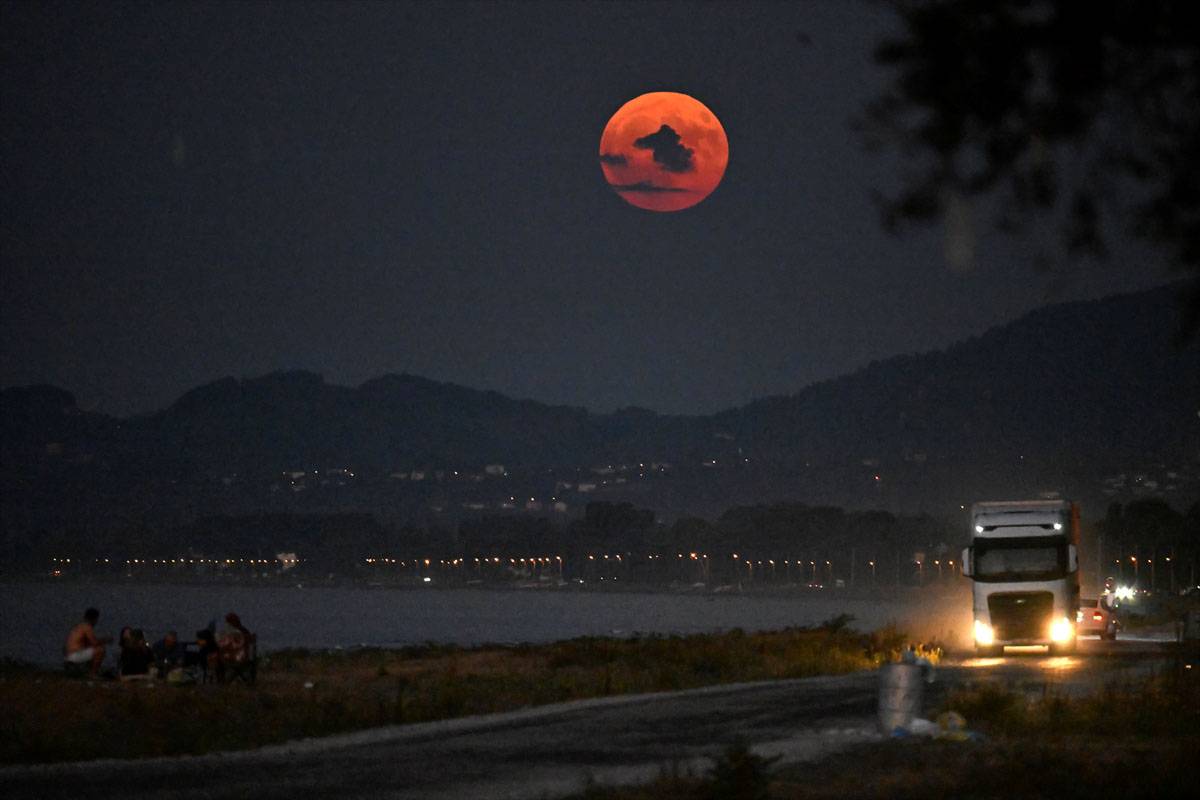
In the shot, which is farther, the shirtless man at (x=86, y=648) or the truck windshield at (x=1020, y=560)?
the truck windshield at (x=1020, y=560)

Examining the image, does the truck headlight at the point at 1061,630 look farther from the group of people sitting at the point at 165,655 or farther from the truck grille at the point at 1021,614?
the group of people sitting at the point at 165,655

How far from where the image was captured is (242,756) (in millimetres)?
20547

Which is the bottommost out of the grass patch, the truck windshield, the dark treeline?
the grass patch

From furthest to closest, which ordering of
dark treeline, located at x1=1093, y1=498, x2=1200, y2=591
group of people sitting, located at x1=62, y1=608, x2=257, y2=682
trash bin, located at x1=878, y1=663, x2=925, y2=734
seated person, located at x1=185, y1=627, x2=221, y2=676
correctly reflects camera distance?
dark treeline, located at x1=1093, y1=498, x2=1200, y2=591 < seated person, located at x1=185, y1=627, x2=221, y2=676 < group of people sitting, located at x1=62, y1=608, x2=257, y2=682 < trash bin, located at x1=878, y1=663, x2=925, y2=734

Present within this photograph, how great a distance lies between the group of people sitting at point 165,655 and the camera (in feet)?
98.3

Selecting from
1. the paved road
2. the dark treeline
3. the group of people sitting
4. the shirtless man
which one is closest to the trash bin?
the paved road

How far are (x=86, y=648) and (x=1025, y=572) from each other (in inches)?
937

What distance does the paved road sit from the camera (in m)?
17.3

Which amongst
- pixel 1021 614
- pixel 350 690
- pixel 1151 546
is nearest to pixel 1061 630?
pixel 1021 614

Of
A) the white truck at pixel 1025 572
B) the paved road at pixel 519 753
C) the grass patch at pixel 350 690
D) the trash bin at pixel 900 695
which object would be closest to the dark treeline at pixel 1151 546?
the white truck at pixel 1025 572

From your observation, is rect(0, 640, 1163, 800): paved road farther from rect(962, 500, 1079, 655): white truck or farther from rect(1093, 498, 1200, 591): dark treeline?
rect(1093, 498, 1200, 591): dark treeline

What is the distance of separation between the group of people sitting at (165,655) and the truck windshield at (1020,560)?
19196 millimetres

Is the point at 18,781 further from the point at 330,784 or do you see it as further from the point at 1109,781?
the point at 1109,781

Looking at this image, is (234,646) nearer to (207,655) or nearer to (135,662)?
(207,655)
